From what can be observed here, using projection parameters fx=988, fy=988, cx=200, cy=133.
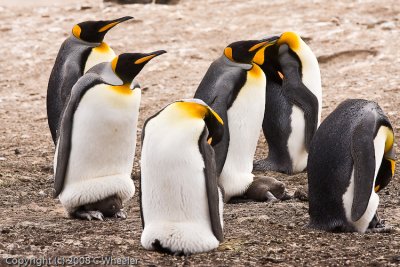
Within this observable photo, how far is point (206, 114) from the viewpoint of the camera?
554 cm

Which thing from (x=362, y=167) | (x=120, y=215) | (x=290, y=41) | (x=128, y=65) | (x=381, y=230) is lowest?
(x=120, y=215)

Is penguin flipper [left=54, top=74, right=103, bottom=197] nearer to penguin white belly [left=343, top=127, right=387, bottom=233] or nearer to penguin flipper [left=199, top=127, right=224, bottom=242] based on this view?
penguin flipper [left=199, top=127, right=224, bottom=242]

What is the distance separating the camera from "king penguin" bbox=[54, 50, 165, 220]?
6449 millimetres

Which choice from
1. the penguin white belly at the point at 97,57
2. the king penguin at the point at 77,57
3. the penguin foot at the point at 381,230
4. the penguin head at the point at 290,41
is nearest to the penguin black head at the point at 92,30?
the king penguin at the point at 77,57

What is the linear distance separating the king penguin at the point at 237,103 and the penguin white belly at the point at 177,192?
191 centimetres

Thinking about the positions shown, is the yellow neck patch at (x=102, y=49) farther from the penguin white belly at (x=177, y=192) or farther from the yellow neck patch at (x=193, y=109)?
the penguin white belly at (x=177, y=192)

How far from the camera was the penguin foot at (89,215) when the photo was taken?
6438 mm

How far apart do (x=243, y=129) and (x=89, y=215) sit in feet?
5.15

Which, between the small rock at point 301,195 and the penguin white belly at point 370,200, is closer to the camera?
the penguin white belly at point 370,200

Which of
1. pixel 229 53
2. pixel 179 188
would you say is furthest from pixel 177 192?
pixel 229 53

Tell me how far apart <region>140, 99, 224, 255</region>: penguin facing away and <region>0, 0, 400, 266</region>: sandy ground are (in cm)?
10

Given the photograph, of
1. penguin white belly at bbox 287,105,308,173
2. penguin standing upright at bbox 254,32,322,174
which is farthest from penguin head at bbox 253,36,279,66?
penguin white belly at bbox 287,105,308,173

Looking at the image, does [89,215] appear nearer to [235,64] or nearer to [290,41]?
[235,64]

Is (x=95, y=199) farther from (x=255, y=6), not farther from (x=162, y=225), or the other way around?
(x=255, y=6)
